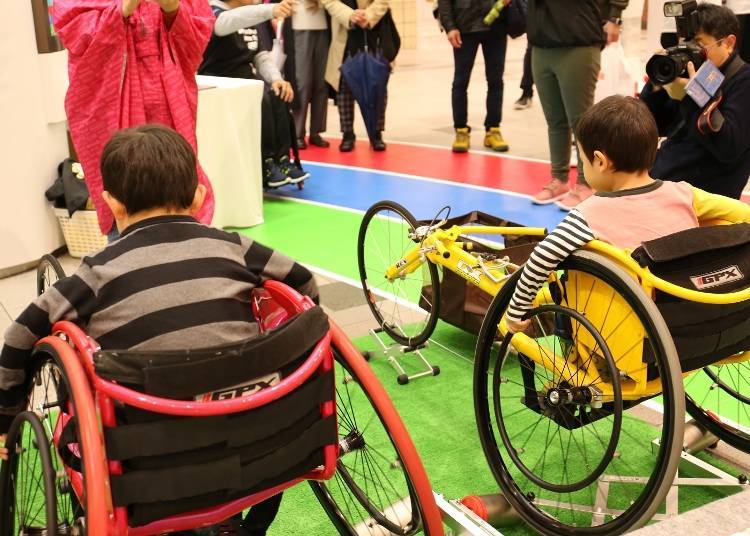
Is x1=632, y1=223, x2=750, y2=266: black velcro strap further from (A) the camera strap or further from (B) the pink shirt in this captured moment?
(A) the camera strap

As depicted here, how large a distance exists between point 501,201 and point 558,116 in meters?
0.60

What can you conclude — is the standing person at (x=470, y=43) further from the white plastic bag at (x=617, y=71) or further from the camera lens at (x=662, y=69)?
the camera lens at (x=662, y=69)

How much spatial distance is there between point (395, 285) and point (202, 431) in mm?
2417

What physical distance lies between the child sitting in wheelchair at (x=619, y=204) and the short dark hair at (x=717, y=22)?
0.98m

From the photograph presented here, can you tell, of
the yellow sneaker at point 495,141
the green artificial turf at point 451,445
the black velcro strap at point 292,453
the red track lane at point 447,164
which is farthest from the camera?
the yellow sneaker at point 495,141

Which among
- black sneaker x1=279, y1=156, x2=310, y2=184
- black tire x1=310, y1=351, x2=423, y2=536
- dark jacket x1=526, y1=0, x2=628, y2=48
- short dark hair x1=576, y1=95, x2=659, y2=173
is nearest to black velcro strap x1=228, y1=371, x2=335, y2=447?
black tire x1=310, y1=351, x2=423, y2=536

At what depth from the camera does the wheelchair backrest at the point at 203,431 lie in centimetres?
138

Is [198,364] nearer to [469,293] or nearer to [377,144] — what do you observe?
[469,293]

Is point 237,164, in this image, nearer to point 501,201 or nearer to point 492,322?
point 501,201

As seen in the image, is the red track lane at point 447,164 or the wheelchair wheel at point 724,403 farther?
the red track lane at point 447,164

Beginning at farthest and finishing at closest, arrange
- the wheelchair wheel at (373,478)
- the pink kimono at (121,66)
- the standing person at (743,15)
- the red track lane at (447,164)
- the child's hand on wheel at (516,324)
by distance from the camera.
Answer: the red track lane at (447,164) → the standing person at (743,15) → the pink kimono at (121,66) → the child's hand on wheel at (516,324) → the wheelchair wheel at (373,478)

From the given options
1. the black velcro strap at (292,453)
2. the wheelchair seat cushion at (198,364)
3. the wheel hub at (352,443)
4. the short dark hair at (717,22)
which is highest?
the short dark hair at (717,22)

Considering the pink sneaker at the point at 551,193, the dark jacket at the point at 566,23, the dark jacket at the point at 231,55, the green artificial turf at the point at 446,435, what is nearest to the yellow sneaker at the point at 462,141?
the pink sneaker at the point at 551,193

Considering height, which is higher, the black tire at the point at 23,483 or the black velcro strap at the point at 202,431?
the black velcro strap at the point at 202,431
